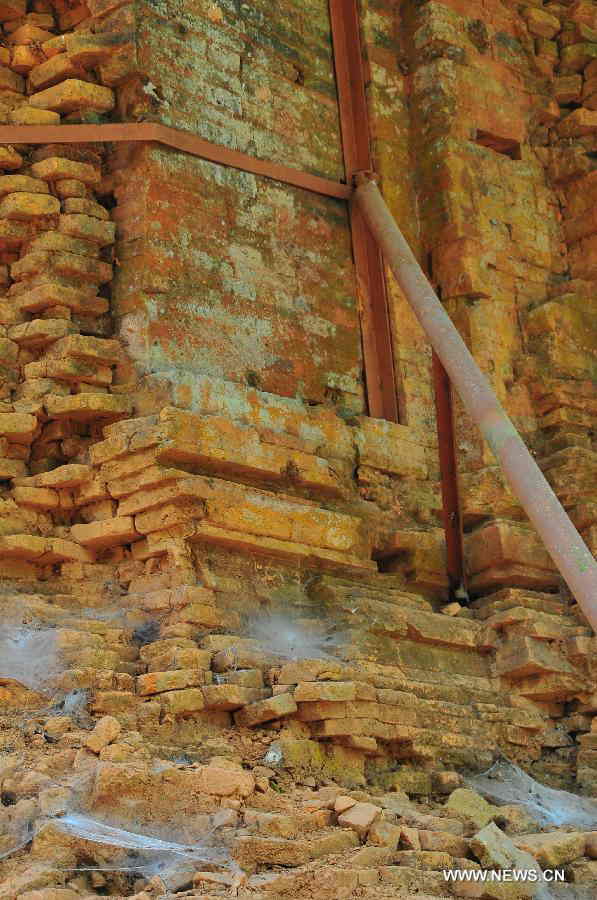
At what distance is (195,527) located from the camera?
9133 millimetres

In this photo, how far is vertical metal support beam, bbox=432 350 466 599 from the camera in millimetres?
10625

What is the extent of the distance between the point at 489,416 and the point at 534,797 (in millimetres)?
2183

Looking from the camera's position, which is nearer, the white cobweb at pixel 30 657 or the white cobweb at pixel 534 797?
the white cobweb at pixel 30 657

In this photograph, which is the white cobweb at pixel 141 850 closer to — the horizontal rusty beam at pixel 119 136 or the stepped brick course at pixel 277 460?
the stepped brick course at pixel 277 460

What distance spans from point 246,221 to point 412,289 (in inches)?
45.4

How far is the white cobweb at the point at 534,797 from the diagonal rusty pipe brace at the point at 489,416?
1.02 meters

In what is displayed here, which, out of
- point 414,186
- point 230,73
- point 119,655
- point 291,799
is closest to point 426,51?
point 414,186

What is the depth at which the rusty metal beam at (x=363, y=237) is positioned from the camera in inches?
435

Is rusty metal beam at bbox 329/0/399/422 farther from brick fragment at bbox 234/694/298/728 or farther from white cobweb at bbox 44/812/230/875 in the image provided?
white cobweb at bbox 44/812/230/875

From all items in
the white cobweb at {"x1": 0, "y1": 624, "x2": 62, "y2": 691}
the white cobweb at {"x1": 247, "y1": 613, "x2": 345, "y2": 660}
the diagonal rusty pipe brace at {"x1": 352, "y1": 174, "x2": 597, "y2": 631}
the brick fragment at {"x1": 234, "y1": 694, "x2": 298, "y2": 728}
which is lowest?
the brick fragment at {"x1": 234, "y1": 694, "x2": 298, "y2": 728}

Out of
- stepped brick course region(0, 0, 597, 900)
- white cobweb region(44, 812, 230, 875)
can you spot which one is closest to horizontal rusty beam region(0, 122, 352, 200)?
stepped brick course region(0, 0, 597, 900)

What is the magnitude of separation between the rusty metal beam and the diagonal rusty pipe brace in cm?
28

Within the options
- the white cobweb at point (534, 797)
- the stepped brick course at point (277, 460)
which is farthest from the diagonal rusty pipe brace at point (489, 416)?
the white cobweb at point (534, 797)

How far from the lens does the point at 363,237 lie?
1128 cm
